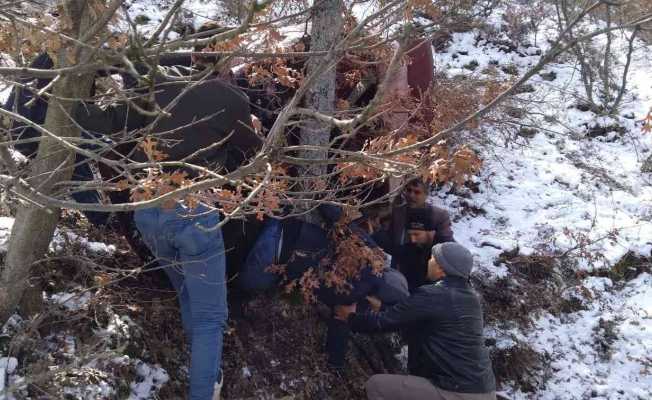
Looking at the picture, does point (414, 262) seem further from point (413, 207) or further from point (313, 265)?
point (313, 265)

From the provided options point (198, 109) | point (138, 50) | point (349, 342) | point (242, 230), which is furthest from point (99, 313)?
point (138, 50)

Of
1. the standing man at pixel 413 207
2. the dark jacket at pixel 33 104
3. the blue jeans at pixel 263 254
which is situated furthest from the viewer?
the standing man at pixel 413 207

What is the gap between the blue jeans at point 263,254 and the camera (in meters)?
3.90

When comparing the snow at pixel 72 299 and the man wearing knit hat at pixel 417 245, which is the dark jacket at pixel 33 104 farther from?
the man wearing knit hat at pixel 417 245

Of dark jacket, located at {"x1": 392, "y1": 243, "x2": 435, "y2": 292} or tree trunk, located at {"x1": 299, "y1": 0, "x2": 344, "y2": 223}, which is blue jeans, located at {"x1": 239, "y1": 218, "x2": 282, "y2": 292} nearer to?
tree trunk, located at {"x1": 299, "y1": 0, "x2": 344, "y2": 223}

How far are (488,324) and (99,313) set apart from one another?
349 cm

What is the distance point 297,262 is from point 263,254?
291 mm

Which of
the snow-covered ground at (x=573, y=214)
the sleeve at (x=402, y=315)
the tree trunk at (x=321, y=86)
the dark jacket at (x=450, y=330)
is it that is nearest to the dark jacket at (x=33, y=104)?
the tree trunk at (x=321, y=86)

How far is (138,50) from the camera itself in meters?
1.62

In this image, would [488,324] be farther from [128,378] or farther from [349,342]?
[128,378]

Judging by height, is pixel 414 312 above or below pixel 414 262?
below

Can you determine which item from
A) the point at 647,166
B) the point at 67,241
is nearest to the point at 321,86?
the point at 67,241

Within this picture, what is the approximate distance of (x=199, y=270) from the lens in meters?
3.17

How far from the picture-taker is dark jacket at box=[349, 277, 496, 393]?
4.00m
